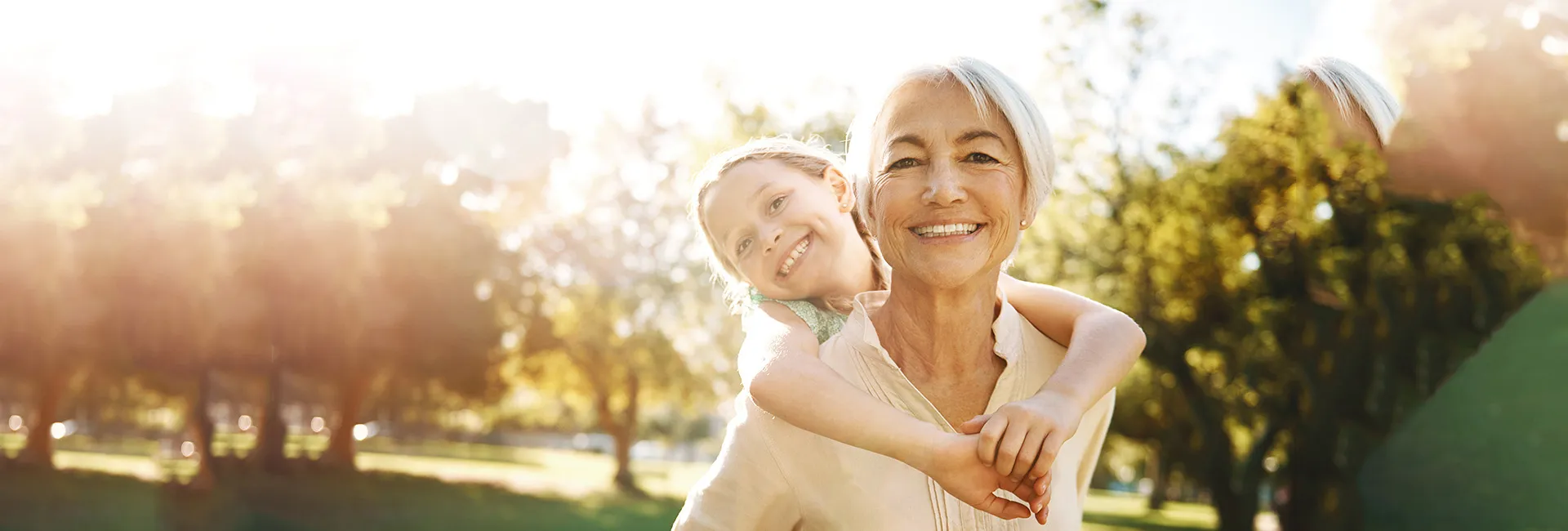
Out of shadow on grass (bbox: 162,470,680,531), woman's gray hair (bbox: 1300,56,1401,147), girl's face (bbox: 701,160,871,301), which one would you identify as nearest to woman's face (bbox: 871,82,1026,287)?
woman's gray hair (bbox: 1300,56,1401,147)

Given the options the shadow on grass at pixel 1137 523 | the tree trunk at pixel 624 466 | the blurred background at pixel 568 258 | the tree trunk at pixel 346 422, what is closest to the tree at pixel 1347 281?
the blurred background at pixel 568 258

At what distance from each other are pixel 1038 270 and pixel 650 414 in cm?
7601

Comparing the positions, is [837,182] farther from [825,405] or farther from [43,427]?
[43,427]

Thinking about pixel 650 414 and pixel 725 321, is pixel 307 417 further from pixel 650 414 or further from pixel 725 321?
pixel 650 414

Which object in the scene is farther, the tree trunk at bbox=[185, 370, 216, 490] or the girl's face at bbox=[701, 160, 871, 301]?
the tree trunk at bbox=[185, 370, 216, 490]

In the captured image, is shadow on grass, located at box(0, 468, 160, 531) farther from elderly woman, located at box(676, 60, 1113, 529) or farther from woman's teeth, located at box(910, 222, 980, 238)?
woman's teeth, located at box(910, 222, 980, 238)

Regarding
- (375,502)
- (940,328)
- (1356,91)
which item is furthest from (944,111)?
(375,502)

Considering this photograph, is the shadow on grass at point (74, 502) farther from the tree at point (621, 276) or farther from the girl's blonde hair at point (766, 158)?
the girl's blonde hair at point (766, 158)

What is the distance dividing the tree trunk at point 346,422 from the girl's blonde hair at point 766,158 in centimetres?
3061

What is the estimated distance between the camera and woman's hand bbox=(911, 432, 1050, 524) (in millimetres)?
1666

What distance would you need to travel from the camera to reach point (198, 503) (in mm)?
30688

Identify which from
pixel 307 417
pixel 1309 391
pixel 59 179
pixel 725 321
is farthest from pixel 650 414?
pixel 1309 391

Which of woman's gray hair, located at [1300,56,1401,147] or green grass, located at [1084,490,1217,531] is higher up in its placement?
woman's gray hair, located at [1300,56,1401,147]

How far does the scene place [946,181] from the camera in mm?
1797
